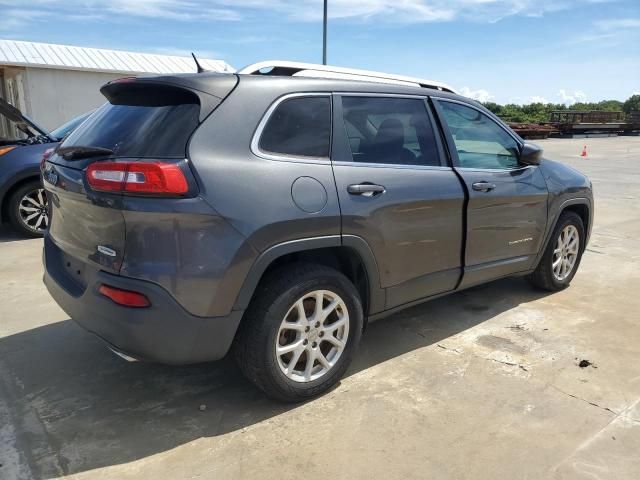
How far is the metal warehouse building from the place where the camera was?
15281 millimetres

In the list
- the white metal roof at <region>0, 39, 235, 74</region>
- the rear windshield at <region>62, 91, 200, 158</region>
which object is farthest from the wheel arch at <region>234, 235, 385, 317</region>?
the white metal roof at <region>0, 39, 235, 74</region>

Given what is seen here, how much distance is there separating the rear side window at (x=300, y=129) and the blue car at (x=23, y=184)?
4557 millimetres

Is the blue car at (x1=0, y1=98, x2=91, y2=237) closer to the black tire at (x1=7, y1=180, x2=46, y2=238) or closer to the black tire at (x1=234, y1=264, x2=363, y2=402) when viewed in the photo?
the black tire at (x1=7, y1=180, x2=46, y2=238)

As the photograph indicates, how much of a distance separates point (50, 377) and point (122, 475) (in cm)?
121

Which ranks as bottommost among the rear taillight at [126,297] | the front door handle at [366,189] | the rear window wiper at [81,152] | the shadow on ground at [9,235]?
the shadow on ground at [9,235]

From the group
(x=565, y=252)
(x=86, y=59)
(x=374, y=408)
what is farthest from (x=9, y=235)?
(x=86, y=59)

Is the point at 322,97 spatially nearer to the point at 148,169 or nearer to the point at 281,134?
the point at 281,134

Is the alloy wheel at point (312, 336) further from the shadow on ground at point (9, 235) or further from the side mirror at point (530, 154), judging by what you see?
the shadow on ground at point (9, 235)

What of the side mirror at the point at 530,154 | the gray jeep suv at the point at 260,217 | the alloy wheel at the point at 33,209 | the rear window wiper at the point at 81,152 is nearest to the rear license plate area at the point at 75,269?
the gray jeep suv at the point at 260,217

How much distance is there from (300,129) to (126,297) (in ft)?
4.18

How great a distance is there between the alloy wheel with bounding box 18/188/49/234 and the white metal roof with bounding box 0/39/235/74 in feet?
31.1

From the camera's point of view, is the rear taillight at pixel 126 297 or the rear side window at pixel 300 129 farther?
the rear side window at pixel 300 129

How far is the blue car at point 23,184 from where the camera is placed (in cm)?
671

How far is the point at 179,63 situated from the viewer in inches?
767
